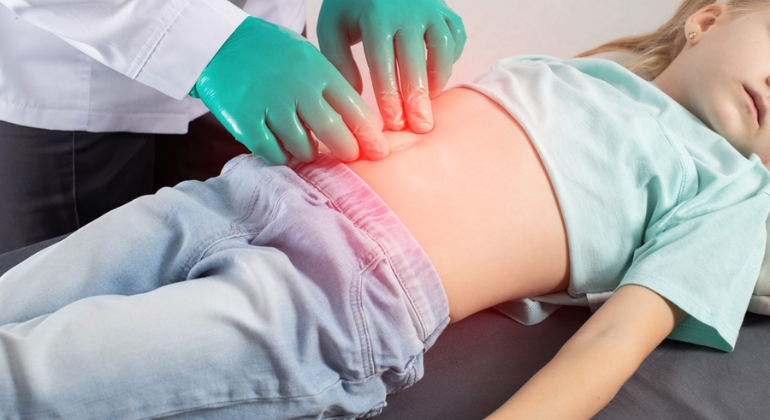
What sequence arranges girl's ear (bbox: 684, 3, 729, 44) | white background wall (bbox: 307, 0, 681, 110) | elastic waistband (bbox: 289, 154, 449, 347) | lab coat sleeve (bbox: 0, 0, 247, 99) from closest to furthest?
elastic waistband (bbox: 289, 154, 449, 347), lab coat sleeve (bbox: 0, 0, 247, 99), girl's ear (bbox: 684, 3, 729, 44), white background wall (bbox: 307, 0, 681, 110)

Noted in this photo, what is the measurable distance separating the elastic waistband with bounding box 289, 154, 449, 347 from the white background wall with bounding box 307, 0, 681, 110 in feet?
3.14

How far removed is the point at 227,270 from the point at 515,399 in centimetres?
36

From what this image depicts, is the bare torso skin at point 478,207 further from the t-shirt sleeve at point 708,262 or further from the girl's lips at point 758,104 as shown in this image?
the girl's lips at point 758,104

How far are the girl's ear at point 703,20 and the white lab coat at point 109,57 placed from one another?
2.77ft

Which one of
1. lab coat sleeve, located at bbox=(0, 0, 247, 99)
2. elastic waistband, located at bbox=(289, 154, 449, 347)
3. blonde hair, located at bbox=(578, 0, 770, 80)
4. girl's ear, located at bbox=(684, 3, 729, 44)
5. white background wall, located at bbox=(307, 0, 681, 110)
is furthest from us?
white background wall, located at bbox=(307, 0, 681, 110)

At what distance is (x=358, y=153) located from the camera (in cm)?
79

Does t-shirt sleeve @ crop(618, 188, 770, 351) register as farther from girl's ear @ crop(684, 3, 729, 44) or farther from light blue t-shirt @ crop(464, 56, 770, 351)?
girl's ear @ crop(684, 3, 729, 44)

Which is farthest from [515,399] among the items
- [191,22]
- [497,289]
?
[191,22]

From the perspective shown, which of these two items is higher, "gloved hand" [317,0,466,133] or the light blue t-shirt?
"gloved hand" [317,0,466,133]

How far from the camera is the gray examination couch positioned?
73 cm

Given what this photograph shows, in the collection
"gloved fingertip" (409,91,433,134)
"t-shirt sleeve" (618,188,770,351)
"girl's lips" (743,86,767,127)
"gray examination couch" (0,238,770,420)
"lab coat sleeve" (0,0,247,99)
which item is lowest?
"gray examination couch" (0,238,770,420)

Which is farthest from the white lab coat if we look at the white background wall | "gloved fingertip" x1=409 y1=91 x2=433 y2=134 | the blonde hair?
the blonde hair

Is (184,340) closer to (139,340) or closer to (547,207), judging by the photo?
(139,340)

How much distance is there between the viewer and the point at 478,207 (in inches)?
29.9
